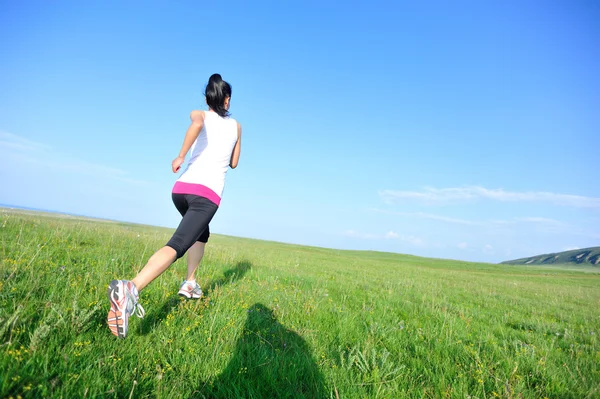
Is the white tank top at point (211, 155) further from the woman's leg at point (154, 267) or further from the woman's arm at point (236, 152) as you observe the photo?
the woman's leg at point (154, 267)

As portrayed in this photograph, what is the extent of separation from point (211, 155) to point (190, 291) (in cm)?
207

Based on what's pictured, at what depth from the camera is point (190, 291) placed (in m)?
4.43

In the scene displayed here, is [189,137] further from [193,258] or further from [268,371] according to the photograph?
[268,371]

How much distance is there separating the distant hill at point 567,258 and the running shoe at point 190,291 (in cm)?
15306

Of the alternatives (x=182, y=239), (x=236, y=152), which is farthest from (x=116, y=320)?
(x=236, y=152)

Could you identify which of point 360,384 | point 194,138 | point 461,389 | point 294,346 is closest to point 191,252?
point 194,138

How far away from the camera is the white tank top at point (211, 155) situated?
3.76 meters

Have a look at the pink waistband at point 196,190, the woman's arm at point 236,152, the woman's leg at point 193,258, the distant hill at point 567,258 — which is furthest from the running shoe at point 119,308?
the distant hill at point 567,258

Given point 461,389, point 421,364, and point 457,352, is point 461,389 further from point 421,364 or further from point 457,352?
point 457,352

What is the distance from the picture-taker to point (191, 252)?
4.62 metres

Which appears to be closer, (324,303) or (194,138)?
(194,138)

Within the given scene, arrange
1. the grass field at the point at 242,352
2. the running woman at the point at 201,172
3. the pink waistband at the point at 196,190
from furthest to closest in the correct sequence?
the pink waistband at the point at 196,190, the running woman at the point at 201,172, the grass field at the point at 242,352

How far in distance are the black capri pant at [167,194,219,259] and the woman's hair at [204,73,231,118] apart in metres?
1.25

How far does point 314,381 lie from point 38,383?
1985 mm
